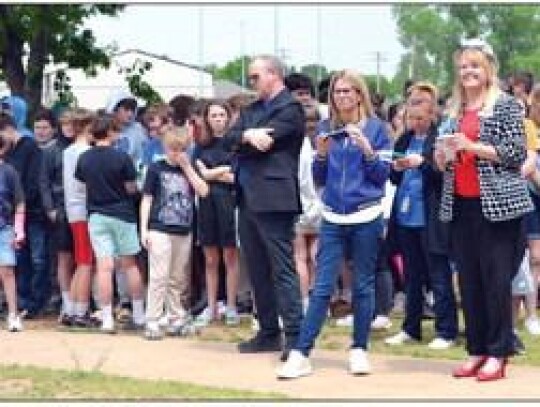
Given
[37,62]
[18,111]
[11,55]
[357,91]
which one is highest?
[11,55]

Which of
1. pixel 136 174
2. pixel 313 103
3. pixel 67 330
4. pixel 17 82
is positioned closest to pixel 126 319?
pixel 67 330

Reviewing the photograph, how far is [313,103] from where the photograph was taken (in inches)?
408

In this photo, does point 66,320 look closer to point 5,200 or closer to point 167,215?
point 5,200

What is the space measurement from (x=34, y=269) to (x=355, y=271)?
13.0 feet

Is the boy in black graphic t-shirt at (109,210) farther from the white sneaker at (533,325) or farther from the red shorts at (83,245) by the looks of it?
the white sneaker at (533,325)

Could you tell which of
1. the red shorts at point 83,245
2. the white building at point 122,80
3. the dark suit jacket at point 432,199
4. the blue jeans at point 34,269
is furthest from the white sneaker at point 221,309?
the white building at point 122,80

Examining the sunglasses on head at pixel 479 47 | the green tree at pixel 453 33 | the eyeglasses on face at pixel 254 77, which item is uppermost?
the green tree at pixel 453 33

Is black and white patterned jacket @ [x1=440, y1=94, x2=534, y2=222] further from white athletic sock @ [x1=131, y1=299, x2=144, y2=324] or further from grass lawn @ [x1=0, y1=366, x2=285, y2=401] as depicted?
white athletic sock @ [x1=131, y1=299, x2=144, y2=324]

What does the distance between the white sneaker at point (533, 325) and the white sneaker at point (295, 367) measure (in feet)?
7.81

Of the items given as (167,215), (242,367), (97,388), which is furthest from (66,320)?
(97,388)

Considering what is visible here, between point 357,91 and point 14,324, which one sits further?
point 14,324

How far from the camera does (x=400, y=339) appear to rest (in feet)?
29.1

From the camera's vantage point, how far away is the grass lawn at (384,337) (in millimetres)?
8297

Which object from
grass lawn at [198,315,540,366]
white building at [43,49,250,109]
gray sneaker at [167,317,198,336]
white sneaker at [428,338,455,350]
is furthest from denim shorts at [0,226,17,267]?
white building at [43,49,250,109]
